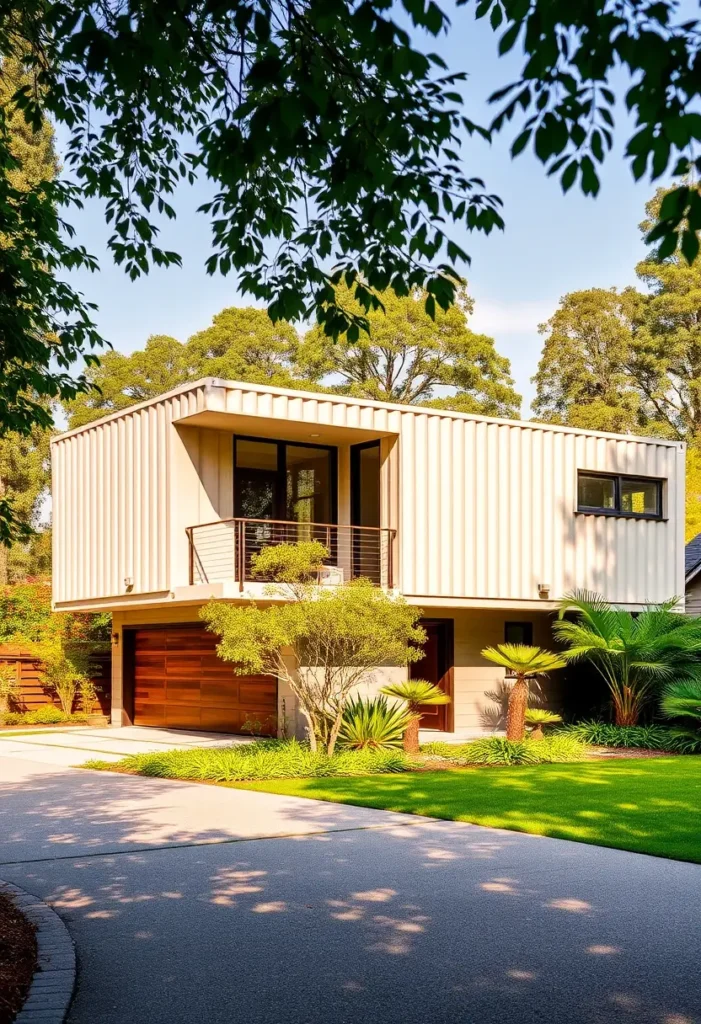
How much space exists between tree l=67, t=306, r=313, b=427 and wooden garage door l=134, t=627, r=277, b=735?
58.6 ft

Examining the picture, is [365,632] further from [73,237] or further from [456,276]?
[456,276]

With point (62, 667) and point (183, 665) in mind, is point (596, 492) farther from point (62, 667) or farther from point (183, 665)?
point (62, 667)

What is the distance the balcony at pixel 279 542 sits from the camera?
18.0 meters

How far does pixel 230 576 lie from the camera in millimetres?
18062

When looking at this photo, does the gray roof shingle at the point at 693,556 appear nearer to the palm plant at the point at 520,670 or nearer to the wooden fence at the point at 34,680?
the palm plant at the point at 520,670

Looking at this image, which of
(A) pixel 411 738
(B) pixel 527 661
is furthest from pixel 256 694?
(B) pixel 527 661

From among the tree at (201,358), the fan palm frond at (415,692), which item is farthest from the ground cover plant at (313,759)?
the tree at (201,358)

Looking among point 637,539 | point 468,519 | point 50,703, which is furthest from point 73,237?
point 50,703

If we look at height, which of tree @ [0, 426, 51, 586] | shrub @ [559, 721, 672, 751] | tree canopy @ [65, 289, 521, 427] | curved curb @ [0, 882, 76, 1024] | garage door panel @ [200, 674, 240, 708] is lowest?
shrub @ [559, 721, 672, 751]

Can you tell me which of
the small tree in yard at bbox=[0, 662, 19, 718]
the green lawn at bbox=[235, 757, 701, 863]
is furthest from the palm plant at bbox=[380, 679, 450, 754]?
the small tree in yard at bbox=[0, 662, 19, 718]

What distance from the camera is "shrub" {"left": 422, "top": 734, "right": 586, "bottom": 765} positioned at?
15.1m

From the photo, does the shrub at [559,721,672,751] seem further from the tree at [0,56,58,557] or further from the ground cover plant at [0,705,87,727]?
the tree at [0,56,58,557]

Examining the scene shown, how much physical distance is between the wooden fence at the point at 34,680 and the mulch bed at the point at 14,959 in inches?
723

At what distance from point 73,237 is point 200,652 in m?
12.4
